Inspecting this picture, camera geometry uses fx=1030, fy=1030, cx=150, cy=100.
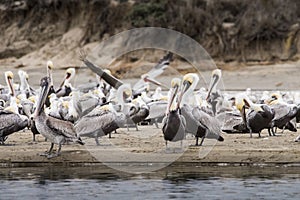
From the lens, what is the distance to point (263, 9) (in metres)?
36.7

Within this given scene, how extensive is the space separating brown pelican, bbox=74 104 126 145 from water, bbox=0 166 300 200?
1.33 meters

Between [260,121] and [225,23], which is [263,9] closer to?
[225,23]

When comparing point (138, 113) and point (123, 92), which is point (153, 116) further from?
point (138, 113)

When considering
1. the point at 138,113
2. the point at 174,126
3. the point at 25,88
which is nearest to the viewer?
the point at 174,126

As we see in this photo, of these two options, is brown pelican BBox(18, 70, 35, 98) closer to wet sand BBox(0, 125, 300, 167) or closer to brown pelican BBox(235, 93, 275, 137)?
wet sand BBox(0, 125, 300, 167)

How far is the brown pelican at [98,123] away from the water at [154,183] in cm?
133

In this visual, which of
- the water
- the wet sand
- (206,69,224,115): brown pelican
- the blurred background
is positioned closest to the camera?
the water

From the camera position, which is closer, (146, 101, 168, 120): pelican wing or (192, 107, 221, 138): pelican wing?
(192, 107, 221, 138): pelican wing

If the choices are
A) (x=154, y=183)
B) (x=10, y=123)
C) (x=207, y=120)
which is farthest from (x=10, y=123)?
(x=154, y=183)

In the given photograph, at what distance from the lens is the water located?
1116 cm

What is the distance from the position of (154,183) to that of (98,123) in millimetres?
2772

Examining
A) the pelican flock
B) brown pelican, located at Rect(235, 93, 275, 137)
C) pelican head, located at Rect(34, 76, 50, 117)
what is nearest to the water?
the pelican flock

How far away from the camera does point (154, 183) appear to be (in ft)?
39.7

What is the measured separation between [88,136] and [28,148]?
896 millimetres
